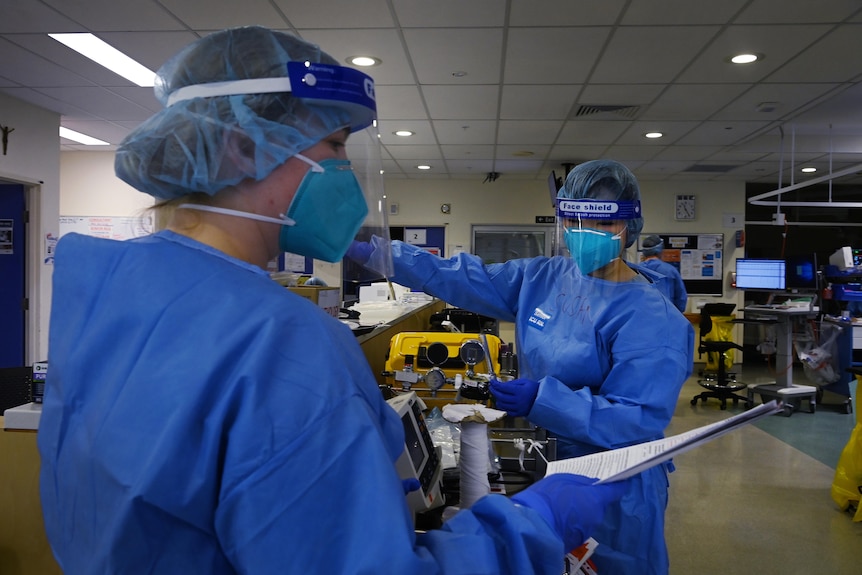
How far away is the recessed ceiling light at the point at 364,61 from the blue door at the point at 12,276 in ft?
10.6

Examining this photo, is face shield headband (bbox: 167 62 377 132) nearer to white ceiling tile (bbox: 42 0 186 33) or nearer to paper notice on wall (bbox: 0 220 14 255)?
white ceiling tile (bbox: 42 0 186 33)

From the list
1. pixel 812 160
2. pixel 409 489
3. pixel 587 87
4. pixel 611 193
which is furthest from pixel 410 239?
pixel 409 489

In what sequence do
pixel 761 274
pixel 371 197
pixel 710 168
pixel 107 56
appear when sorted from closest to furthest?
A: 1. pixel 371 197
2. pixel 107 56
3. pixel 761 274
4. pixel 710 168

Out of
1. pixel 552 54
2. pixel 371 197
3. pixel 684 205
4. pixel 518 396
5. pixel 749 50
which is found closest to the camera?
pixel 371 197

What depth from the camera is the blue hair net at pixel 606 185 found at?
1.65m

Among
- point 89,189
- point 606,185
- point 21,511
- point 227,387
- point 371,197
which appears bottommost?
point 21,511

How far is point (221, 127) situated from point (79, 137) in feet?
21.9

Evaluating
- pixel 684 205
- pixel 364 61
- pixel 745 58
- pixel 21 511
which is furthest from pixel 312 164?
pixel 684 205

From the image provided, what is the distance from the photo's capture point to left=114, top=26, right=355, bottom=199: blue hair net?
0.73 metres

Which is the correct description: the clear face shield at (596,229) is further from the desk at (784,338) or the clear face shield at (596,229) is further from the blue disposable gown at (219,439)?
the desk at (784,338)

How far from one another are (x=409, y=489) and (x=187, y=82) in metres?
0.67

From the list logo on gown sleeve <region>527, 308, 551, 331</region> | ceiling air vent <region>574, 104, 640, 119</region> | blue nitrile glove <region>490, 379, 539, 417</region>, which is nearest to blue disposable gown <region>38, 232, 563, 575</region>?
blue nitrile glove <region>490, 379, 539, 417</region>

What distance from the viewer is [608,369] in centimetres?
155

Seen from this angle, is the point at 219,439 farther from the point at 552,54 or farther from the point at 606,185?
the point at 552,54
